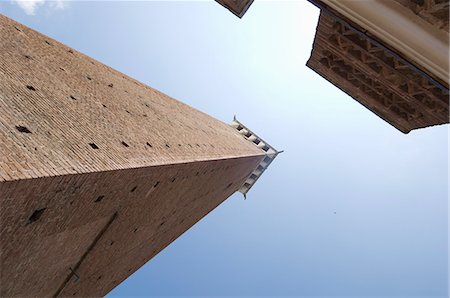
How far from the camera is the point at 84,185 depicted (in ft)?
16.6

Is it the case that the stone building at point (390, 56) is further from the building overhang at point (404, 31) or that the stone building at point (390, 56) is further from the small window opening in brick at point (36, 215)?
the small window opening in brick at point (36, 215)

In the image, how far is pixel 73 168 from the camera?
185 inches

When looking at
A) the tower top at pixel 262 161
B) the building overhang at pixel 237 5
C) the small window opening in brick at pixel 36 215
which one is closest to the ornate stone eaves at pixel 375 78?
the building overhang at pixel 237 5

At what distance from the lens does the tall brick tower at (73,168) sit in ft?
14.6

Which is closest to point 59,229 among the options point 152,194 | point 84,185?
point 84,185

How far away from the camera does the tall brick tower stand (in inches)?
175

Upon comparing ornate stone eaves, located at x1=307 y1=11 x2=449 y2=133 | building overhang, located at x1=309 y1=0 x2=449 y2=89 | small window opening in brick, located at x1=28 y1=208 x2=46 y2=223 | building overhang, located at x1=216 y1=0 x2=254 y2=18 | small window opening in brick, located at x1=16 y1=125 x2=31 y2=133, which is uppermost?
building overhang, located at x1=216 y1=0 x2=254 y2=18

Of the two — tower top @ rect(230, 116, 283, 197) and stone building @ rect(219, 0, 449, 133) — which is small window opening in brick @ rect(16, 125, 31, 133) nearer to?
stone building @ rect(219, 0, 449, 133)

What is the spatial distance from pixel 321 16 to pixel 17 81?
4858 millimetres

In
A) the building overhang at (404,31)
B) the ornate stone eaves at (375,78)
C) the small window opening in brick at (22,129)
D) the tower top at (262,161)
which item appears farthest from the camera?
the tower top at (262,161)

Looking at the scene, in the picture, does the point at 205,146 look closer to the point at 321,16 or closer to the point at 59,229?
the point at 59,229

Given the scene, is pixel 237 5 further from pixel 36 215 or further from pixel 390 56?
pixel 36 215

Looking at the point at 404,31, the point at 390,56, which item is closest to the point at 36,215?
the point at 390,56

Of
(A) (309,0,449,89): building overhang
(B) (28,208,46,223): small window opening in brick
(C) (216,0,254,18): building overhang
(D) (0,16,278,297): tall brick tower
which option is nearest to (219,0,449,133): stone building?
(A) (309,0,449,89): building overhang
